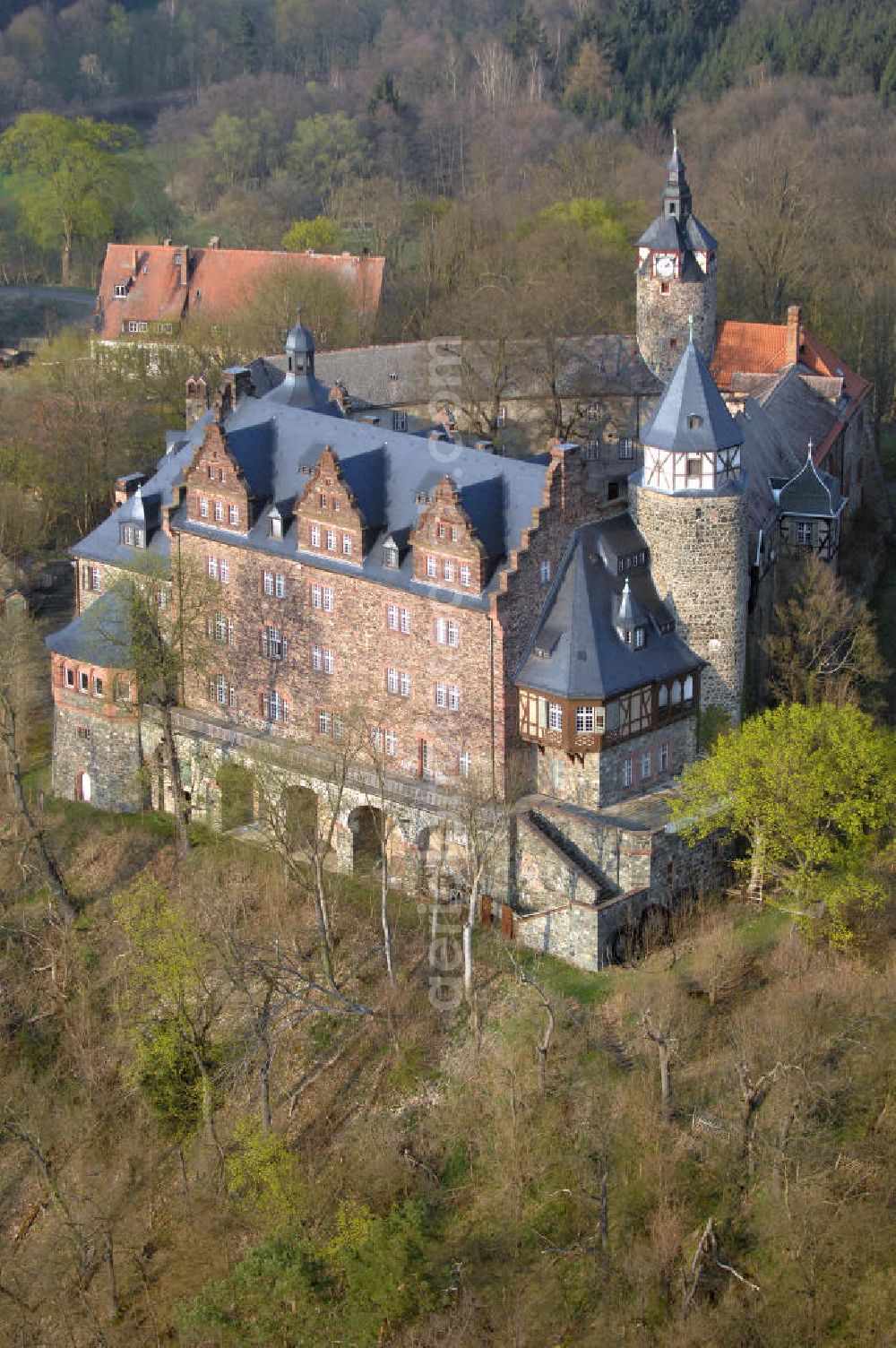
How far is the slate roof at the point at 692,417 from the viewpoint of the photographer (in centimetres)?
6325

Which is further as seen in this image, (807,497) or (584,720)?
(807,497)

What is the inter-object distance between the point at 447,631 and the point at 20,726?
60.7ft

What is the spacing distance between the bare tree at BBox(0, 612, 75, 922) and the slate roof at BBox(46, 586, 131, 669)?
64.8 inches

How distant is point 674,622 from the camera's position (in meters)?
64.6

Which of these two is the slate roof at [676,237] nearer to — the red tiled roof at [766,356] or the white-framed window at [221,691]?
the red tiled roof at [766,356]

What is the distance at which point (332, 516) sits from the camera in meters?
66.4

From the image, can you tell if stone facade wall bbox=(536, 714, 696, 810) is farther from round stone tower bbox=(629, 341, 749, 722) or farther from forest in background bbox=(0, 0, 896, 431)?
forest in background bbox=(0, 0, 896, 431)

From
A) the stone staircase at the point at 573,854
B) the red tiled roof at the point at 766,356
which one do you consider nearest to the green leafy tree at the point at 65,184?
the red tiled roof at the point at 766,356

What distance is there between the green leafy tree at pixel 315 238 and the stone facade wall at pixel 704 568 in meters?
56.8

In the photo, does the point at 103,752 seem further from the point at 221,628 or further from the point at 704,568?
the point at 704,568

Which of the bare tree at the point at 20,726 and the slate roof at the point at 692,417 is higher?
Result: the slate roof at the point at 692,417

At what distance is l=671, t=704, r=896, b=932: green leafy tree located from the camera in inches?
2408

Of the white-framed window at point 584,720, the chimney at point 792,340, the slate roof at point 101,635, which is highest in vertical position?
the chimney at point 792,340

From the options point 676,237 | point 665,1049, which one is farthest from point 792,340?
point 665,1049
